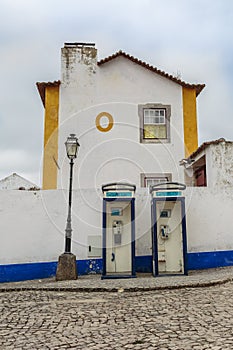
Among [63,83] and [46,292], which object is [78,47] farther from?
[46,292]

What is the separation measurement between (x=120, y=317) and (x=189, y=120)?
11.9 m

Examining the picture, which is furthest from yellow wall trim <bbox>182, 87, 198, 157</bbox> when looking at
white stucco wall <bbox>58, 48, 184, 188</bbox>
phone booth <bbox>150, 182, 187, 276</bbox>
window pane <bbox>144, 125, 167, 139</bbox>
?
phone booth <bbox>150, 182, 187, 276</bbox>

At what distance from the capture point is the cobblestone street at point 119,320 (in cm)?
440

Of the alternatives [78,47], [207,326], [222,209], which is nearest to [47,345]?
[207,326]

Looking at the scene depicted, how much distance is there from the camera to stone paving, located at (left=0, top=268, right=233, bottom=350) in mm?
4410

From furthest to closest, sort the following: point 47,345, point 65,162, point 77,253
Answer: point 65,162 → point 77,253 → point 47,345

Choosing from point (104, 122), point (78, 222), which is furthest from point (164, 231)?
point (104, 122)

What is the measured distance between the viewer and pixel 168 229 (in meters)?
10.1

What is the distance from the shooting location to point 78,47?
16703 mm

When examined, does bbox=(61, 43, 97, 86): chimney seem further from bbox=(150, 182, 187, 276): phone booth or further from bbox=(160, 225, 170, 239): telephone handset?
bbox=(160, 225, 170, 239): telephone handset

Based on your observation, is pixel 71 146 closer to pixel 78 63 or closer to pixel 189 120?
pixel 78 63

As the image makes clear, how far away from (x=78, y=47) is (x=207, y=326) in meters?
14.2

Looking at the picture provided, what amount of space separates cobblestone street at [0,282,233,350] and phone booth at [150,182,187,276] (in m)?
2.21

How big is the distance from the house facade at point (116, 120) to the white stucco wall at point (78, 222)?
13.9 feet
